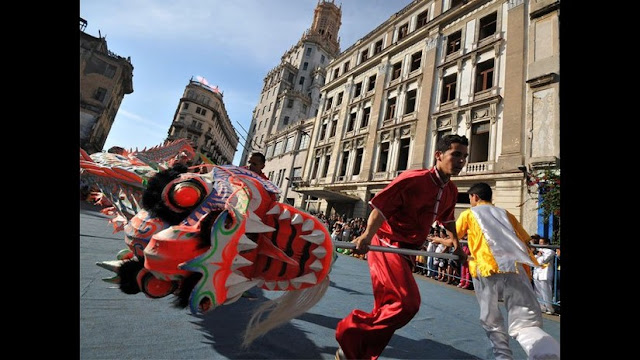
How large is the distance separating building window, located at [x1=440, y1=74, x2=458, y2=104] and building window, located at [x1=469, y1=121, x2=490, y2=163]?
259 centimetres

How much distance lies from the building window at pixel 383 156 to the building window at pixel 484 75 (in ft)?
19.0

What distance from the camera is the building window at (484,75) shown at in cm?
1321

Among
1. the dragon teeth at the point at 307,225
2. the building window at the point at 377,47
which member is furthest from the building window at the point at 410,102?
→ the dragon teeth at the point at 307,225

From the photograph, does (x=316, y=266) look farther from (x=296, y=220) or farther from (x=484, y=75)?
(x=484, y=75)

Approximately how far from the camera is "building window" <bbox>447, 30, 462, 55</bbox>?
609 inches

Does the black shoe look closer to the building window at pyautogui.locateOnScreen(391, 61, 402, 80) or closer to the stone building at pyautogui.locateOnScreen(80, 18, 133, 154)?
the building window at pyautogui.locateOnScreen(391, 61, 402, 80)

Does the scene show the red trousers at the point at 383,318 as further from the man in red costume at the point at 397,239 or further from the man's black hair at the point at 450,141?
the man's black hair at the point at 450,141

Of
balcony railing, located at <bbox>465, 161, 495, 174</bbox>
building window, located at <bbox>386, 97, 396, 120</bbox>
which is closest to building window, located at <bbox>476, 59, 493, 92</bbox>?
balcony railing, located at <bbox>465, 161, 495, 174</bbox>

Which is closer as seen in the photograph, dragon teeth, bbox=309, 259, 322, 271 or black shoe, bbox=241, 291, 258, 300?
dragon teeth, bbox=309, 259, 322, 271

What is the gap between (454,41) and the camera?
1574 centimetres

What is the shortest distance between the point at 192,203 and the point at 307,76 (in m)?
40.5

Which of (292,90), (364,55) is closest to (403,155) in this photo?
(364,55)

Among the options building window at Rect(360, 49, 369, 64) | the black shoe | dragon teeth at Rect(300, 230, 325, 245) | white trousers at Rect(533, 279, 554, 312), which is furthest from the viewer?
building window at Rect(360, 49, 369, 64)
